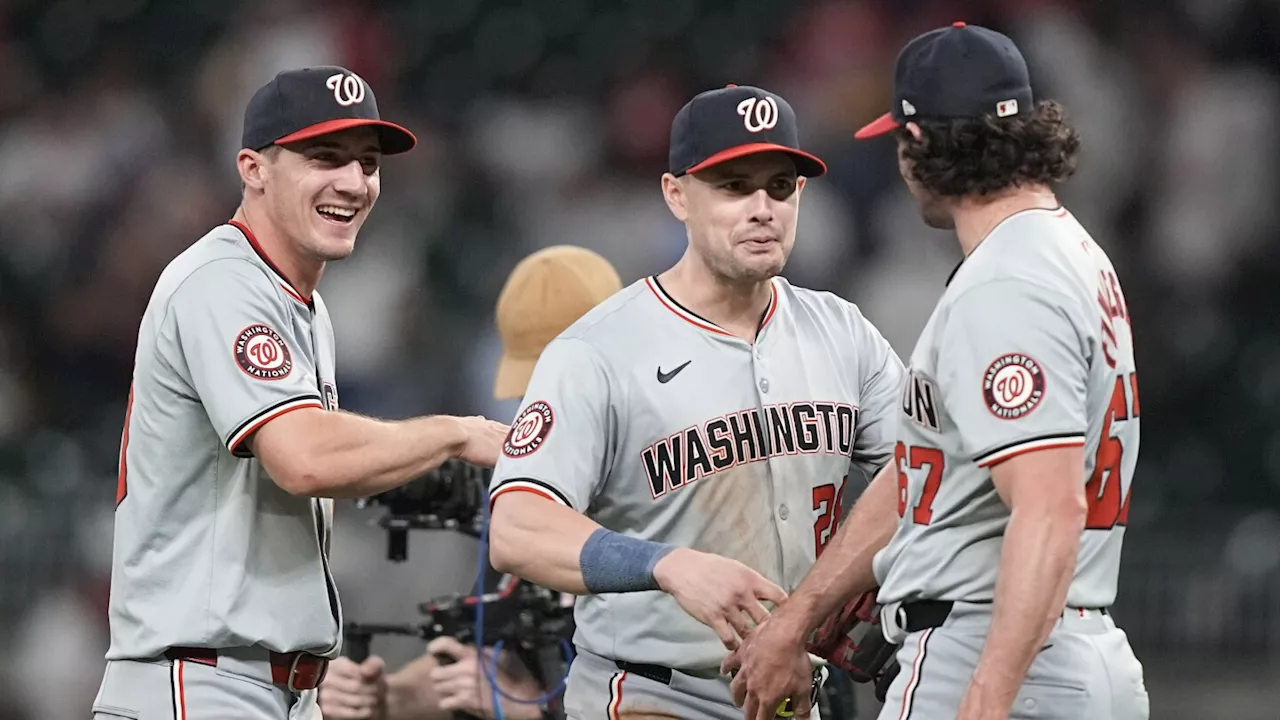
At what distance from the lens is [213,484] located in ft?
10.7

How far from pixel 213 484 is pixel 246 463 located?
0.08 m

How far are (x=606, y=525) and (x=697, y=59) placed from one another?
5.51 m

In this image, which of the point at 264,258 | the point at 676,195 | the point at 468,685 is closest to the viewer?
the point at 264,258

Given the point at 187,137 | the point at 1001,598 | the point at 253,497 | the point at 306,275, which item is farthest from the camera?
the point at 187,137

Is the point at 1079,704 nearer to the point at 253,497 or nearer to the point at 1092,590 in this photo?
the point at 1092,590

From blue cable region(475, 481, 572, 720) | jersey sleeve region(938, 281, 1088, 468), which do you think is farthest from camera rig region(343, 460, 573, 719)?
jersey sleeve region(938, 281, 1088, 468)

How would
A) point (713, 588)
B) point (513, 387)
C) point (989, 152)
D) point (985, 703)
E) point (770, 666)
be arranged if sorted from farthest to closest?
1. point (513, 387)
2. point (770, 666)
3. point (713, 588)
4. point (989, 152)
5. point (985, 703)

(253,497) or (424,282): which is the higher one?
(424,282)

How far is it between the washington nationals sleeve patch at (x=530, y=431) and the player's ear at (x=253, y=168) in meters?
0.76

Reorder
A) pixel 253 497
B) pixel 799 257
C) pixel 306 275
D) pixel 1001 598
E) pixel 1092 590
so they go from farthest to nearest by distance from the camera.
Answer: pixel 799 257, pixel 306 275, pixel 253 497, pixel 1092 590, pixel 1001 598

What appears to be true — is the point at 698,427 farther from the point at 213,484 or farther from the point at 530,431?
the point at 213,484

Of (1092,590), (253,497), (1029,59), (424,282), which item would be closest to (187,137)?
(424,282)

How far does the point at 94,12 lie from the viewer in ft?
29.2

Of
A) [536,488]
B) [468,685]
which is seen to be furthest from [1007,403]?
[468,685]
